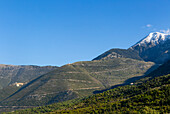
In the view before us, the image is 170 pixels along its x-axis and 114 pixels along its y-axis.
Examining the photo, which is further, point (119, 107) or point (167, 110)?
point (119, 107)

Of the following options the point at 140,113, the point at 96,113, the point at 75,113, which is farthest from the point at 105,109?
the point at 140,113

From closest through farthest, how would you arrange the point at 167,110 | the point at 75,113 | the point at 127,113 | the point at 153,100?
the point at 167,110, the point at 127,113, the point at 153,100, the point at 75,113

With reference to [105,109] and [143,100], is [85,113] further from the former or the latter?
[143,100]

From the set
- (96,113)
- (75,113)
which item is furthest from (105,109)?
(75,113)

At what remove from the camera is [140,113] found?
139000mm

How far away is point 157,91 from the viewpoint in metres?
172

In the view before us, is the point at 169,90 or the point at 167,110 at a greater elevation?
the point at 169,90

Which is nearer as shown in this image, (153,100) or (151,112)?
(151,112)

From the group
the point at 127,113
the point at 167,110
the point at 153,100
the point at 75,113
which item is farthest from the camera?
the point at 75,113

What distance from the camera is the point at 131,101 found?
554 ft

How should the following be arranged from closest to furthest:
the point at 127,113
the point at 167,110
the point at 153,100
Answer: the point at 167,110 < the point at 127,113 < the point at 153,100

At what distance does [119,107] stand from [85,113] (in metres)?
21.0

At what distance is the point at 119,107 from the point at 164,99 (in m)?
27.1

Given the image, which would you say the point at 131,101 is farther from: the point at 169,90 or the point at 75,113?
the point at 75,113
